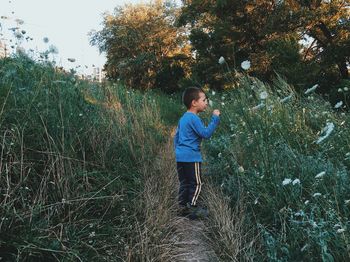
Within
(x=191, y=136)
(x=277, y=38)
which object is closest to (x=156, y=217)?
(x=191, y=136)

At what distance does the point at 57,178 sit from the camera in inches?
109

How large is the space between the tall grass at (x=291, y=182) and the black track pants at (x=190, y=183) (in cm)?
30

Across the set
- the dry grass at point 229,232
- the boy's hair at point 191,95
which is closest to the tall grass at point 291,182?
the dry grass at point 229,232

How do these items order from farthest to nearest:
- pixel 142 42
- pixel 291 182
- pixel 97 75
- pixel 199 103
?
pixel 142 42 < pixel 97 75 < pixel 199 103 < pixel 291 182

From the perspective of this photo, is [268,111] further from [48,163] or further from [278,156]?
[48,163]

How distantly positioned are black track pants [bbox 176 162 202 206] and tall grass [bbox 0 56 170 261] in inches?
16.6

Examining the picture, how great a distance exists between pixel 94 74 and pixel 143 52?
2807 centimetres

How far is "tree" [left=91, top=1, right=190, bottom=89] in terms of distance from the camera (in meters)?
31.4

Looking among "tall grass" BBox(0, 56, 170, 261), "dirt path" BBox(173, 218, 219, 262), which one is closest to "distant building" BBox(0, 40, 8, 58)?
"tall grass" BBox(0, 56, 170, 261)

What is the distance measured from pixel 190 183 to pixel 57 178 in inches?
57.3

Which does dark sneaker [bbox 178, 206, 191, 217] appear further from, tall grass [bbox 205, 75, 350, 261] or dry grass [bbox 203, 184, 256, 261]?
tall grass [bbox 205, 75, 350, 261]

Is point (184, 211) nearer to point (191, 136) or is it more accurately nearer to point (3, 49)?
point (191, 136)

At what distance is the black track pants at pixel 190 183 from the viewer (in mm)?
3781

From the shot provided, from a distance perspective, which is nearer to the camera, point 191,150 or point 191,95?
point 191,150
